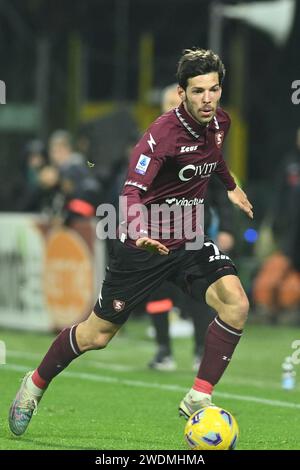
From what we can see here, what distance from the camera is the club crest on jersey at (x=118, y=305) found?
8.44 m

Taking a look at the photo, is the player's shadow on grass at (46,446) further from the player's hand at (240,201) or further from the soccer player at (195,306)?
the soccer player at (195,306)

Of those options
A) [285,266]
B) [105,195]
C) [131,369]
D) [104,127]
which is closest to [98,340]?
[131,369]

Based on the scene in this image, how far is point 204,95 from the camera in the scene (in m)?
8.29

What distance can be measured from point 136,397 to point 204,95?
301cm

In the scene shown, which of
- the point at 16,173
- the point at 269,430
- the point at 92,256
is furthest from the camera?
the point at 16,173

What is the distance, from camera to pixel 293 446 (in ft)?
26.9

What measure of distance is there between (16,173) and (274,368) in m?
8.34

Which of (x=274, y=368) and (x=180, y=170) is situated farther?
(x=274, y=368)

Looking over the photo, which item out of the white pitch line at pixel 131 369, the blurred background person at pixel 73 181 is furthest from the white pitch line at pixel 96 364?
the blurred background person at pixel 73 181

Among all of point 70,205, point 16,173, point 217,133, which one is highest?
point 217,133

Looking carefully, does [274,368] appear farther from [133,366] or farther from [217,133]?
[217,133]

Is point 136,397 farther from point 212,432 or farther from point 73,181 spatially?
point 73,181
